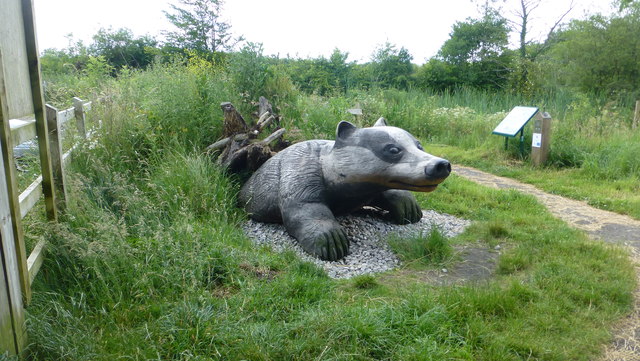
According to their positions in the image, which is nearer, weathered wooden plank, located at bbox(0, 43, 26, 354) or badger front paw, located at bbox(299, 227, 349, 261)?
weathered wooden plank, located at bbox(0, 43, 26, 354)

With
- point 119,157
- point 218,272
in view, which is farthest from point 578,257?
point 119,157

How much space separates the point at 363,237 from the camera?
451 centimetres

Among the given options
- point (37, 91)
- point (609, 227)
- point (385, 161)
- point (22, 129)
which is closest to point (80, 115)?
point (37, 91)

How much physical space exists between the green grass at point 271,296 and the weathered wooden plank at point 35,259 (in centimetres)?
6

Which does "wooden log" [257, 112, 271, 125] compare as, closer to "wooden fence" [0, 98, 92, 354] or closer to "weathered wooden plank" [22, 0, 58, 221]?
"wooden fence" [0, 98, 92, 354]

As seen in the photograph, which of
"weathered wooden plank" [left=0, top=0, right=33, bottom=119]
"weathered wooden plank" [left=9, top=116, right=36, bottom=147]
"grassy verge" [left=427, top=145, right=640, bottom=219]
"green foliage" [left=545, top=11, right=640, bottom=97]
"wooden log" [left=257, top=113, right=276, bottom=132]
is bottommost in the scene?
"grassy verge" [left=427, top=145, right=640, bottom=219]

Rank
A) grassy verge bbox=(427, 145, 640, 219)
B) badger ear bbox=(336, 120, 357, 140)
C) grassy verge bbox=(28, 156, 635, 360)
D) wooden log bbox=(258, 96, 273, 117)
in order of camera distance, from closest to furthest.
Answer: grassy verge bbox=(28, 156, 635, 360) → badger ear bbox=(336, 120, 357, 140) → grassy verge bbox=(427, 145, 640, 219) → wooden log bbox=(258, 96, 273, 117)

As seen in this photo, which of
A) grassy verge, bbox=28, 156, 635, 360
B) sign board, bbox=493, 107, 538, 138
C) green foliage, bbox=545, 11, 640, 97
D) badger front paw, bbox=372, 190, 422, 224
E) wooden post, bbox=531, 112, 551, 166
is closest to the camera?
grassy verge, bbox=28, 156, 635, 360

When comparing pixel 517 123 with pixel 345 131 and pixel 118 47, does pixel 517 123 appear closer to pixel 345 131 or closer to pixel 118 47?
pixel 345 131

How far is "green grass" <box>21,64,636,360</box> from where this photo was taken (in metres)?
2.37

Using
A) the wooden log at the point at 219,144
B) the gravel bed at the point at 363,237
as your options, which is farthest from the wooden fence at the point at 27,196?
the wooden log at the point at 219,144

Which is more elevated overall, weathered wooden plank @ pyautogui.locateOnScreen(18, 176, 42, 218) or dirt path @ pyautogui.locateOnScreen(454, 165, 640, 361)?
weathered wooden plank @ pyautogui.locateOnScreen(18, 176, 42, 218)

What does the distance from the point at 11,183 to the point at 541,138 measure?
8039 millimetres

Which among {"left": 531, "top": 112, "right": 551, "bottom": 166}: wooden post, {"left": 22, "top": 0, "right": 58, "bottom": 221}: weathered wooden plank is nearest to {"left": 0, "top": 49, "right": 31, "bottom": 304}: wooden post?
{"left": 22, "top": 0, "right": 58, "bottom": 221}: weathered wooden plank
